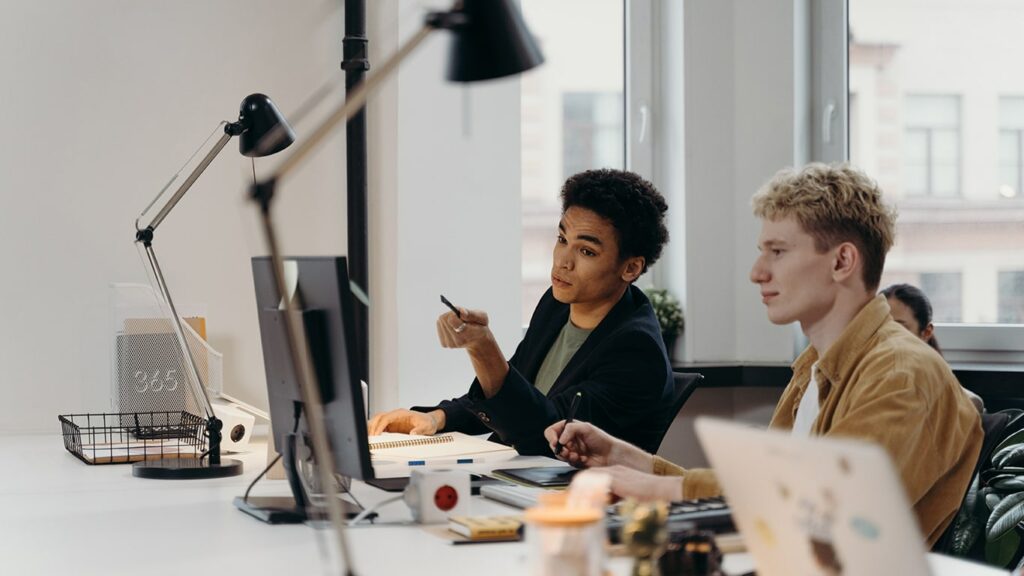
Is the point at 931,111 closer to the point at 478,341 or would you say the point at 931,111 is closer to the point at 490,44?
the point at 478,341

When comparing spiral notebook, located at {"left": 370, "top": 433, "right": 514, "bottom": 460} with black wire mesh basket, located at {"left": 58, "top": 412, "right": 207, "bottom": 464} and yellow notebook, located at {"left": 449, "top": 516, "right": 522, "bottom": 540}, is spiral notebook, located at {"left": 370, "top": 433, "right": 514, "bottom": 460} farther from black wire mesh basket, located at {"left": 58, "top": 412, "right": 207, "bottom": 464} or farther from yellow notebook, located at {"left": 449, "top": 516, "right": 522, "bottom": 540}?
yellow notebook, located at {"left": 449, "top": 516, "right": 522, "bottom": 540}

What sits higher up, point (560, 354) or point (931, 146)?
point (931, 146)

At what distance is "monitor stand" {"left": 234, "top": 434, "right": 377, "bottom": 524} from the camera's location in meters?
1.79

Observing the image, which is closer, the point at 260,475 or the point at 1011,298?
the point at 260,475

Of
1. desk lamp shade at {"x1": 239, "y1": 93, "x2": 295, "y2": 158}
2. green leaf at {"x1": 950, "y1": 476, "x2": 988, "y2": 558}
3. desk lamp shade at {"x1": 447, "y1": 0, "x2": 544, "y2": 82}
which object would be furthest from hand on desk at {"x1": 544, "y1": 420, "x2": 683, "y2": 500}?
green leaf at {"x1": 950, "y1": 476, "x2": 988, "y2": 558}

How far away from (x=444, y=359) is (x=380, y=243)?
366mm

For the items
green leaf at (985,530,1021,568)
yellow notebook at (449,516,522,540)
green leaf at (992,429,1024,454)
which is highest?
yellow notebook at (449,516,522,540)

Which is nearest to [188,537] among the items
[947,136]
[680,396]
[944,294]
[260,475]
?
[260,475]

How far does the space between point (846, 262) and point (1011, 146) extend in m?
1.85

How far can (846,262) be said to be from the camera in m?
1.92

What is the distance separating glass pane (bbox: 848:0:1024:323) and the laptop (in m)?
2.55

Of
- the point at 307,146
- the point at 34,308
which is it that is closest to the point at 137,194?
the point at 34,308

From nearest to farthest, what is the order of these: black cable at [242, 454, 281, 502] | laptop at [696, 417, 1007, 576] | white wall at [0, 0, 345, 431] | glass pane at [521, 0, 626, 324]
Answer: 1. laptop at [696, 417, 1007, 576]
2. black cable at [242, 454, 281, 502]
3. white wall at [0, 0, 345, 431]
4. glass pane at [521, 0, 626, 324]

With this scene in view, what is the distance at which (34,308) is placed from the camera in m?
3.06
